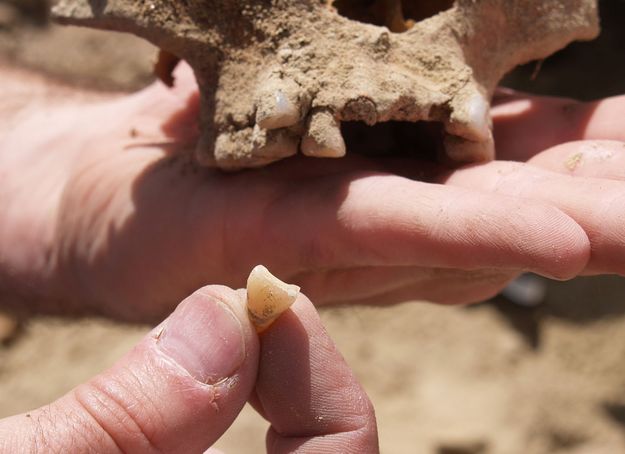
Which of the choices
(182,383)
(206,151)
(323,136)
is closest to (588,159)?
(323,136)

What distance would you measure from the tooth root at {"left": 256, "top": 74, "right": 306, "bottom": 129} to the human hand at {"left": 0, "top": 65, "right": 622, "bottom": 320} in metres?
0.17

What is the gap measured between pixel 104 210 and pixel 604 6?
11.0 feet

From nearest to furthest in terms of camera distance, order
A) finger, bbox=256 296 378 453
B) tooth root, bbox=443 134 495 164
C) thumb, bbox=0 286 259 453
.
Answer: thumb, bbox=0 286 259 453, finger, bbox=256 296 378 453, tooth root, bbox=443 134 495 164

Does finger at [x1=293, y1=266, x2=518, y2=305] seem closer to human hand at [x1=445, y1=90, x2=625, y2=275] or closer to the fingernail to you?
human hand at [x1=445, y1=90, x2=625, y2=275]

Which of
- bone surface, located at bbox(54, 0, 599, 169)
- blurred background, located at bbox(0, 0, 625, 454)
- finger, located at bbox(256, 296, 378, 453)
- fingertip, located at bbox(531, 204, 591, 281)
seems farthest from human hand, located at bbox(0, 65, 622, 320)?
blurred background, located at bbox(0, 0, 625, 454)

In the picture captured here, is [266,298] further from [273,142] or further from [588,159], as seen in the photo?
[588,159]

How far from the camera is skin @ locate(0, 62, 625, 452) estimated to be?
3.33ft

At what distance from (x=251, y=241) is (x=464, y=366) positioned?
1.70m

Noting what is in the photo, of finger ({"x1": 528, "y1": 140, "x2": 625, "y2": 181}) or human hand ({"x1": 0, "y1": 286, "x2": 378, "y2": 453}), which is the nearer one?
human hand ({"x1": 0, "y1": 286, "x2": 378, "y2": 453})

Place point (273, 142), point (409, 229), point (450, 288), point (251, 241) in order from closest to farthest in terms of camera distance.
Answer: point (409, 229), point (273, 142), point (251, 241), point (450, 288)

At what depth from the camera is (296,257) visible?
4.81 feet

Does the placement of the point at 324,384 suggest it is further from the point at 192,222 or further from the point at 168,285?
the point at 168,285

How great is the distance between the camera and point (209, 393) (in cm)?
101

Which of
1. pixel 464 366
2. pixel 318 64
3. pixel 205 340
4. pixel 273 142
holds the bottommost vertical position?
pixel 464 366
